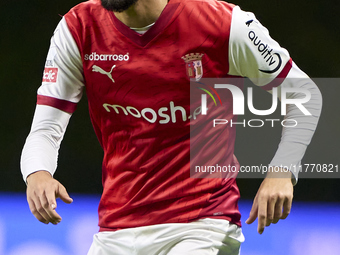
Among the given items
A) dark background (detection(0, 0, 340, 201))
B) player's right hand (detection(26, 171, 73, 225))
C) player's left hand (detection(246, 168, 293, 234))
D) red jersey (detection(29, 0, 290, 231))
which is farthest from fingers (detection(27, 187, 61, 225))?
dark background (detection(0, 0, 340, 201))

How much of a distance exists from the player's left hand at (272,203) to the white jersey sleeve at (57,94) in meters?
0.76

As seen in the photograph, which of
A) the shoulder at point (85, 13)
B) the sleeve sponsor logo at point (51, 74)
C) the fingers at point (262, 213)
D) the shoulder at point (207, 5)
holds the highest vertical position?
the shoulder at point (207, 5)

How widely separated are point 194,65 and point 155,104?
7.9 inches

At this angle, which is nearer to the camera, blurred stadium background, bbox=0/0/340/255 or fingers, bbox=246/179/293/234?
fingers, bbox=246/179/293/234

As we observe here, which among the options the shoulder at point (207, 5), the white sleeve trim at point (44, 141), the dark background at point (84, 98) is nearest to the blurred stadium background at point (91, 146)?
the dark background at point (84, 98)

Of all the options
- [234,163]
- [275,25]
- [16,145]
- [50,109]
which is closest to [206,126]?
[234,163]

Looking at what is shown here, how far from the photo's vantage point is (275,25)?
5531 mm

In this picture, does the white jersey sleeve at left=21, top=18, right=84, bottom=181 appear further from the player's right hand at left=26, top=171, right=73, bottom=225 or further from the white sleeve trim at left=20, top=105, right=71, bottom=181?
the player's right hand at left=26, top=171, right=73, bottom=225

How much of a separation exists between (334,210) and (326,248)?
1.50 metres

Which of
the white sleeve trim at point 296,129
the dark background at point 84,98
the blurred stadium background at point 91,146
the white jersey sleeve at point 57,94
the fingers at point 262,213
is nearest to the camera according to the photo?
the fingers at point 262,213

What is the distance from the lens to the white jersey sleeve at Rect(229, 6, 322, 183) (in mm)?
2035

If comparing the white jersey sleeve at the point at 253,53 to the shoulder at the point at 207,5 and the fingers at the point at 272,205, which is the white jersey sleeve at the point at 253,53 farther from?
the fingers at the point at 272,205

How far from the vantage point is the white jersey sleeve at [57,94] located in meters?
2.10

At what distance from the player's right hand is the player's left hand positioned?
626mm
